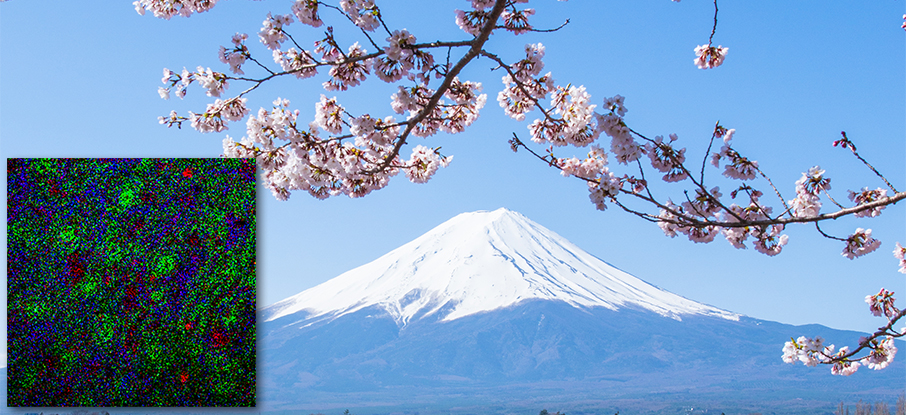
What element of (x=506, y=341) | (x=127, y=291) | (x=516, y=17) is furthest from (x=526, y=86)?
(x=506, y=341)

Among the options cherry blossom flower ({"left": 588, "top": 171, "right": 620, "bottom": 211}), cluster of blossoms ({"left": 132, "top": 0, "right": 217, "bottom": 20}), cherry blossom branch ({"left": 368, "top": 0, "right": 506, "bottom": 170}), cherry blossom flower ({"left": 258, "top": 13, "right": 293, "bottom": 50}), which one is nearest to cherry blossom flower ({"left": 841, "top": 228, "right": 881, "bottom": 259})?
cherry blossom flower ({"left": 588, "top": 171, "right": 620, "bottom": 211})

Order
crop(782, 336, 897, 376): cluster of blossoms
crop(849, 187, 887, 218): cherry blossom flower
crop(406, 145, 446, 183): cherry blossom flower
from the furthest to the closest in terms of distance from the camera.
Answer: crop(406, 145, 446, 183): cherry blossom flower → crop(782, 336, 897, 376): cluster of blossoms → crop(849, 187, 887, 218): cherry blossom flower

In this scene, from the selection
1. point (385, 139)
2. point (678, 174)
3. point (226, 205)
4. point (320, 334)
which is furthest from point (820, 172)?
point (320, 334)

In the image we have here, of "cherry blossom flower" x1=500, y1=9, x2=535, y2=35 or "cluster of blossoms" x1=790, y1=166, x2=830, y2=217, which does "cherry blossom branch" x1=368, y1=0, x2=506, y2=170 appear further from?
"cluster of blossoms" x1=790, y1=166, x2=830, y2=217

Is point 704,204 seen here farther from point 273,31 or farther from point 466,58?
point 273,31

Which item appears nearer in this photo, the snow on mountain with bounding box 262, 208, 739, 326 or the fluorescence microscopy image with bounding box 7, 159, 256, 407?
the fluorescence microscopy image with bounding box 7, 159, 256, 407
